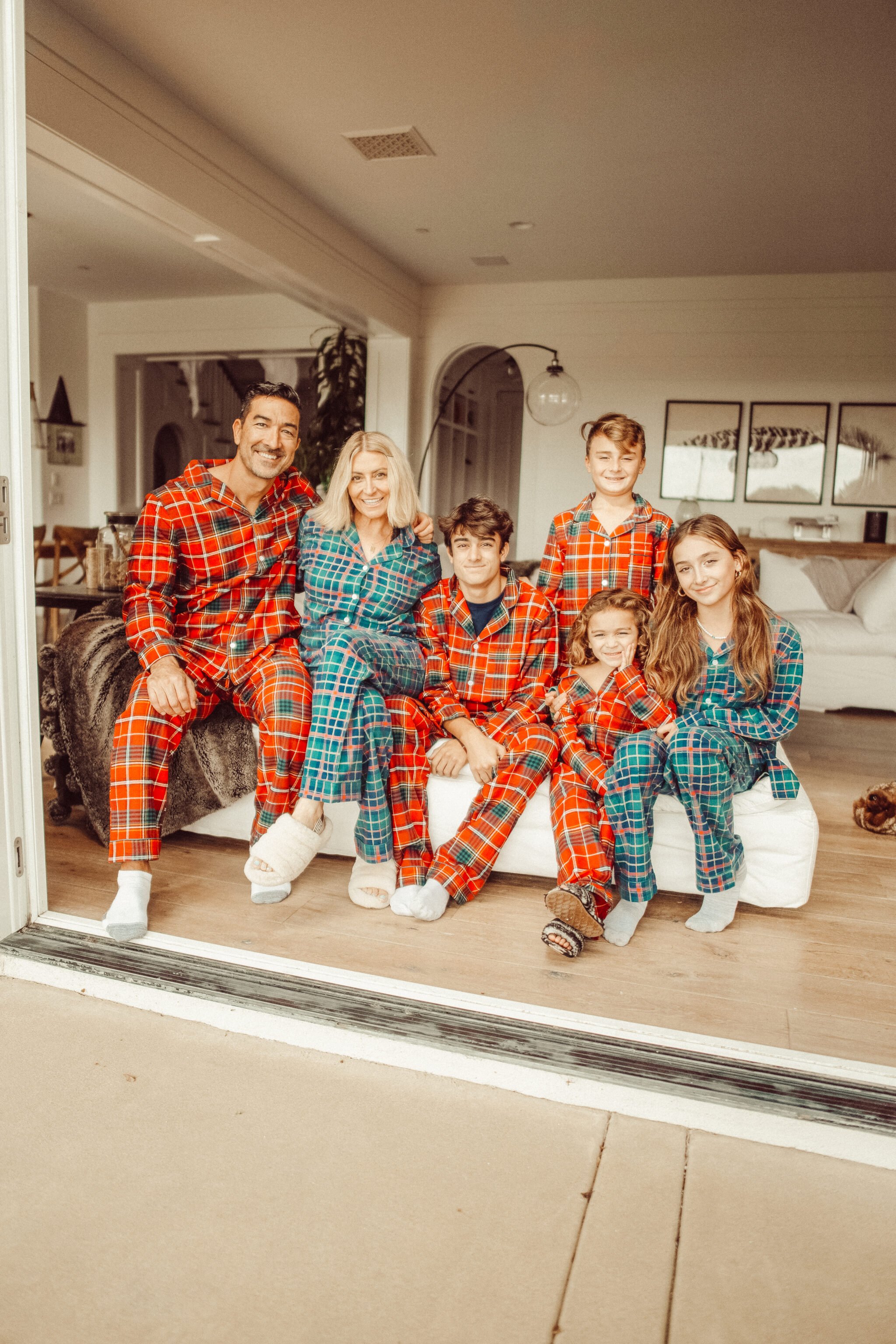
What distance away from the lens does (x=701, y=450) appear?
6977 mm

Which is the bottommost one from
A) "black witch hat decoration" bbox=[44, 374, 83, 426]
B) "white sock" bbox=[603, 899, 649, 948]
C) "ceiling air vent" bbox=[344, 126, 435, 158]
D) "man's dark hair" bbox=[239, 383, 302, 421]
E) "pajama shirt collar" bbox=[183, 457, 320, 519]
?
"white sock" bbox=[603, 899, 649, 948]

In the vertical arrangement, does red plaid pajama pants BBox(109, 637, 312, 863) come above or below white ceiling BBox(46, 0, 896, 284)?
below

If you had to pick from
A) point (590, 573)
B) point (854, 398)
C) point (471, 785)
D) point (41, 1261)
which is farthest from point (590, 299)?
point (41, 1261)

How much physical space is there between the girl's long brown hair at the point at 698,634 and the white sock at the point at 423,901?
72cm

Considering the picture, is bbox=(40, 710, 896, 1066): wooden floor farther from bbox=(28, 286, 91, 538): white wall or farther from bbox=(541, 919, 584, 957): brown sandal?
bbox=(28, 286, 91, 538): white wall

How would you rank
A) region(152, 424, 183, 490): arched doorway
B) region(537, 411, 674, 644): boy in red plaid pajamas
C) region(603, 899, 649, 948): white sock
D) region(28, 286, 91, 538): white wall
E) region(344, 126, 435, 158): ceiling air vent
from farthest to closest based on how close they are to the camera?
region(152, 424, 183, 490): arched doorway, region(28, 286, 91, 538): white wall, region(344, 126, 435, 158): ceiling air vent, region(537, 411, 674, 644): boy in red plaid pajamas, region(603, 899, 649, 948): white sock

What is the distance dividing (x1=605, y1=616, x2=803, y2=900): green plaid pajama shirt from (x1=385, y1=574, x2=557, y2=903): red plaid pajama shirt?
0.82 ft

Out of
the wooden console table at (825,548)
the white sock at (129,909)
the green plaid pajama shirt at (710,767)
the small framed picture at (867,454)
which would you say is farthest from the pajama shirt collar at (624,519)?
the small framed picture at (867,454)

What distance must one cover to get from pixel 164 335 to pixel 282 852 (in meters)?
7.12

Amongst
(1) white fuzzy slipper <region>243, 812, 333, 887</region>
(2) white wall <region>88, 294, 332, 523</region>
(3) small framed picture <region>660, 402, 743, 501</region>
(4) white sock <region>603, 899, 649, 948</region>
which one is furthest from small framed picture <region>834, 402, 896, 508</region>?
(1) white fuzzy slipper <region>243, 812, 333, 887</region>

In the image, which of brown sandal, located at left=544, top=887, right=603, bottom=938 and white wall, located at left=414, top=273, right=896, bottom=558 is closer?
brown sandal, located at left=544, top=887, right=603, bottom=938

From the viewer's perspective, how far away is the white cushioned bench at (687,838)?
7.10 feet

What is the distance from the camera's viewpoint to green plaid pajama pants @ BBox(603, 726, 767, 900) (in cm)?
204

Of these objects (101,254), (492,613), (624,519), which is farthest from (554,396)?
(101,254)
